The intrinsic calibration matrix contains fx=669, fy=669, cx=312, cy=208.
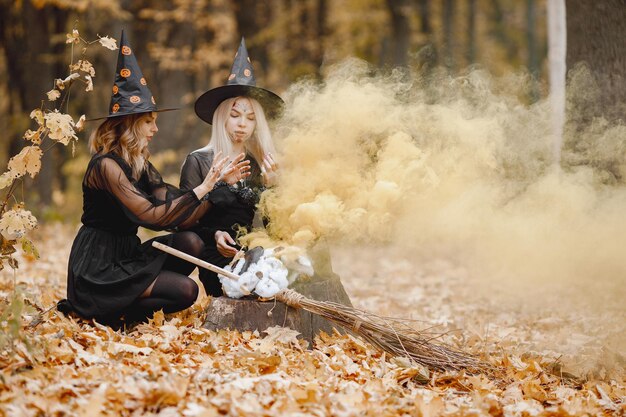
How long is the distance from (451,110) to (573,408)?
8.42 ft

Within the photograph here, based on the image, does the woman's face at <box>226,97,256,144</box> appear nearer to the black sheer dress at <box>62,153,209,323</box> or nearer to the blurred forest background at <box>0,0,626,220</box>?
the black sheer dress at <box>62,153,209,323</box>

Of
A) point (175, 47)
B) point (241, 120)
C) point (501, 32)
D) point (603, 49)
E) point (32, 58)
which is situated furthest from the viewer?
point (501, 32)

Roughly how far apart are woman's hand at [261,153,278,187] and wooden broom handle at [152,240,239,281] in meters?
0.83

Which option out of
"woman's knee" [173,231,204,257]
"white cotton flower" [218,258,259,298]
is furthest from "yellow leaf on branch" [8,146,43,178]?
"white cotton flower" [218,258,259,298]

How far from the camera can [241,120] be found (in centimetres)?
526

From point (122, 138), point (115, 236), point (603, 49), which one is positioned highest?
point (603, 49)

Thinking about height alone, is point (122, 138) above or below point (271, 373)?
above

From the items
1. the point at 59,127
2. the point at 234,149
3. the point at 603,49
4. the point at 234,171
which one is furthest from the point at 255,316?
the point at 603,49

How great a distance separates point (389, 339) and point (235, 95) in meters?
2.23

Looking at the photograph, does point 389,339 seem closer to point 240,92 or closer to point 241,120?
point 241,120

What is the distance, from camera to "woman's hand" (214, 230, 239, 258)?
4992 mm

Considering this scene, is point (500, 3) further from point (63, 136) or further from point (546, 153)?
point (63, 136)

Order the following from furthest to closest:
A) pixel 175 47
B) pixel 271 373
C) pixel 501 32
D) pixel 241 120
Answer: pixel 501 32 < pixel 175 47 < pixel 241 120 < pixel 271 373

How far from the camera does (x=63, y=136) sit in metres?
4.42
